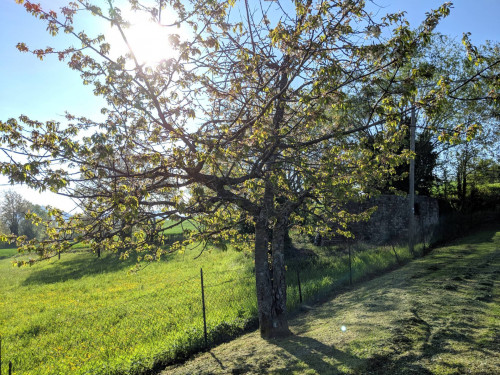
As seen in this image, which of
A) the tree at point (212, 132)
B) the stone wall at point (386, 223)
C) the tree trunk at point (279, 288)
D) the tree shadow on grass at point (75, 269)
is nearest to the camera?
the tree at point (212, 132)

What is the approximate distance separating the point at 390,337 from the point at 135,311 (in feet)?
31.2

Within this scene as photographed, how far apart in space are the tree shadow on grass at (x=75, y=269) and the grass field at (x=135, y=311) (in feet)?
2.74

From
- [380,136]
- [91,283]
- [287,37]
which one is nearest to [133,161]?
[287,37]

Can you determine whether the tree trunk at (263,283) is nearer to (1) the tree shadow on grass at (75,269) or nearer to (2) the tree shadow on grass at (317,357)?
(2) the tree shadow on grass at (317,357)

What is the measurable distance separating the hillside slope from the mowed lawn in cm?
128

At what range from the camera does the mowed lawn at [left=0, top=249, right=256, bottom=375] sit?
8703mm

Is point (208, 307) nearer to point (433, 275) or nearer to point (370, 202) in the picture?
point (433, 275)

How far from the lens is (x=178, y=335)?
9570 mm

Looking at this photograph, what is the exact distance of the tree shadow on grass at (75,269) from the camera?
83.2ft

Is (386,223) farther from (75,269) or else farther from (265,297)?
(75,269)

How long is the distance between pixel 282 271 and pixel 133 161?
16.0ft

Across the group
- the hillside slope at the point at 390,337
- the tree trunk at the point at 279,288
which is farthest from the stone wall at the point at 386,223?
the tree trunk at the point at 279,288

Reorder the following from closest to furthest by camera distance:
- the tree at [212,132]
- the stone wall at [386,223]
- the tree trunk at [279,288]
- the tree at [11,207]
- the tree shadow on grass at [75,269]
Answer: the tree at [212,132]
the tree trunk at [279,288]
the stone wall at [386,223]
the tree shadow on grass at [75,269]
the tree at [11,207]

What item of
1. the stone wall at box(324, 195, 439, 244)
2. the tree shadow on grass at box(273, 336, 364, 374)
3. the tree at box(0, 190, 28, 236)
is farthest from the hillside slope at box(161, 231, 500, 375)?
the tree at box(0, 190, 28, 236)
